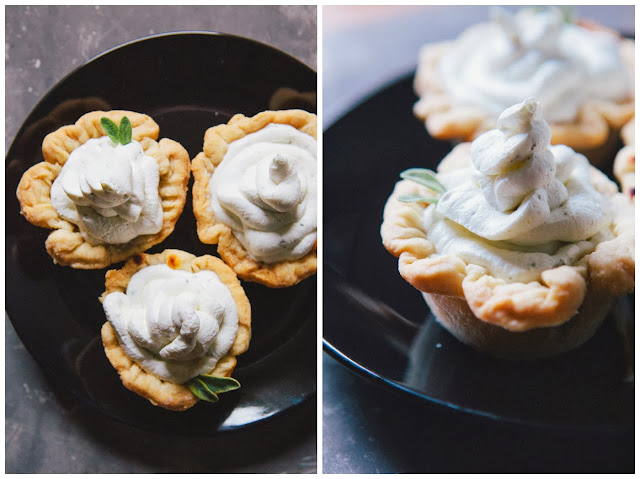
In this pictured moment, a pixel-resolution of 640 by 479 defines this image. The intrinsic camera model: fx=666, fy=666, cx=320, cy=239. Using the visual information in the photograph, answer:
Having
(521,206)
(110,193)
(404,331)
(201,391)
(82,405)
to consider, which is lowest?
(82,405)

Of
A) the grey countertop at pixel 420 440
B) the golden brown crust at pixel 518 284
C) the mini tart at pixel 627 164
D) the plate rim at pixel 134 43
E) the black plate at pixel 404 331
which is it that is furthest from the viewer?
the plate rim at pixel 134 43

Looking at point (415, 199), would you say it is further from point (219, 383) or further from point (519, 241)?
point (219, 383)

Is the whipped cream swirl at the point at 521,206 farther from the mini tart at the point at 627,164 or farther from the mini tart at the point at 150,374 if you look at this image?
the mini tart at the point at 150,374

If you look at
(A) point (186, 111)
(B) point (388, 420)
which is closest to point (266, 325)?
(B) point (388, 420)

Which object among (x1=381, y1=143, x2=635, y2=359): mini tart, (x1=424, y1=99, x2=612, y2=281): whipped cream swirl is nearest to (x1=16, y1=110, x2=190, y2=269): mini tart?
(x1=381, y1=143, x2=635, y2=359): mini tart

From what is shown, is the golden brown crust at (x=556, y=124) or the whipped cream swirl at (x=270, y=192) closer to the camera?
the whipped cream swirl at (x=270, y=192)

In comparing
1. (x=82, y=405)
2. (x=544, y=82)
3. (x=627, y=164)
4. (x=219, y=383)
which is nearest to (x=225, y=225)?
(x=219, y=383)

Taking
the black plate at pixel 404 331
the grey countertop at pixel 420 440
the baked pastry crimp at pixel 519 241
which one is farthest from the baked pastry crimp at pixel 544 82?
the baked pastry crimp at pixel 519 241

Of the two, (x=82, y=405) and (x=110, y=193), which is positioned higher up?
(x=110, y=193)
